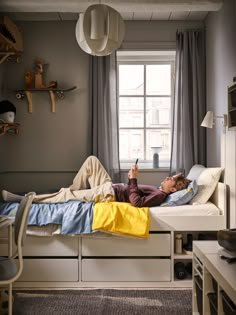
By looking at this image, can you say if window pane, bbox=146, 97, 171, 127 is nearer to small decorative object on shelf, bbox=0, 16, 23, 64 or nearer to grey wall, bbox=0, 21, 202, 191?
grey wall, bbox=0, 21, 202, 191

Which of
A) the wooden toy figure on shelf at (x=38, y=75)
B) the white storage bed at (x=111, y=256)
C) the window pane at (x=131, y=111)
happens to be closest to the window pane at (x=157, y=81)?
the window pane at (x=131, y=111)

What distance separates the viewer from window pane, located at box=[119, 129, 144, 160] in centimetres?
454

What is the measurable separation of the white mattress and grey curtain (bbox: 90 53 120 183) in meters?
1.08

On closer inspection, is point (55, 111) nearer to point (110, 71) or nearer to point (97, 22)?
point (110, 71)

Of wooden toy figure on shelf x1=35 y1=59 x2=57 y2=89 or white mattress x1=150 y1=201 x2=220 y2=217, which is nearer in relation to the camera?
white mattress x1=150 y1=201 x2=220 y2=217

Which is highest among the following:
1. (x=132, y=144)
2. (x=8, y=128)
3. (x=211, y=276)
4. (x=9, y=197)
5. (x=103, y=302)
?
(x=8, y=128)

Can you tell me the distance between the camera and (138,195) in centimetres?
337

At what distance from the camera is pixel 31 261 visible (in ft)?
10.7

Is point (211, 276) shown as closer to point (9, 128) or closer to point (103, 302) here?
point (103, 302)

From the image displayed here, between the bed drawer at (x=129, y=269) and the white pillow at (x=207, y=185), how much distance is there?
0.58m

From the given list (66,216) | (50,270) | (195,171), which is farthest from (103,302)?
(195,171)

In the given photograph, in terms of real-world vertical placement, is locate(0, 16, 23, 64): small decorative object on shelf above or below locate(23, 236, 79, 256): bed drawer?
above

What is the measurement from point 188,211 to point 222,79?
1.26m

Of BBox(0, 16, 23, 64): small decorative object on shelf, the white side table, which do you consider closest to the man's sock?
BBox(0, 16, 23, 64): small decorative object on shelf
